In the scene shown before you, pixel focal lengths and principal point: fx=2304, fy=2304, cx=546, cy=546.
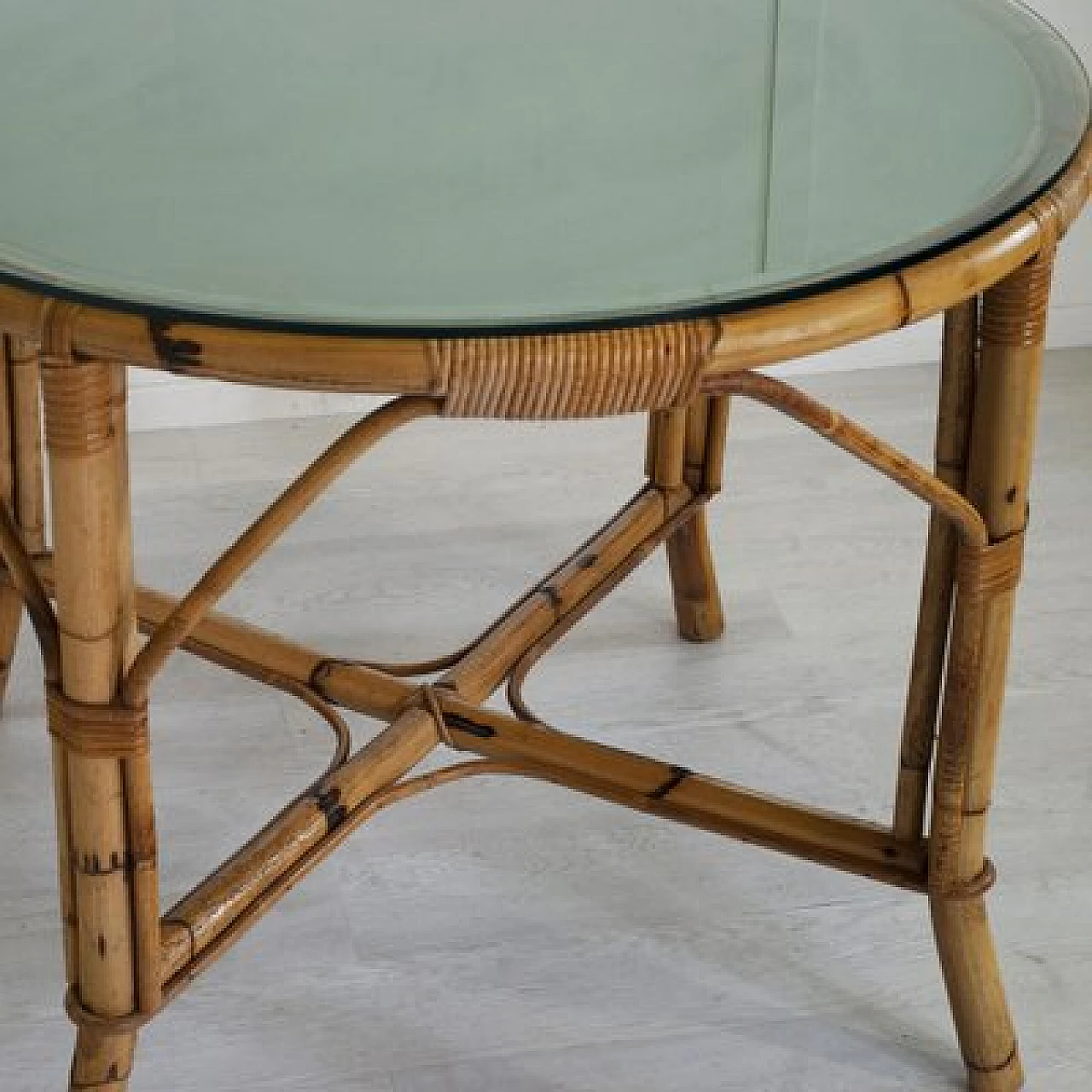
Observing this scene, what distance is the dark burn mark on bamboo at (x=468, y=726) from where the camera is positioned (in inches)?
58.3

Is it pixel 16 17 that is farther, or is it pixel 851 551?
pixel 851 551

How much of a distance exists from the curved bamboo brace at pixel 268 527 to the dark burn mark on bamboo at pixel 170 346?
96 mm

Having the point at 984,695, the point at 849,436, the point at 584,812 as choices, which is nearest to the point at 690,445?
the point at 584,812

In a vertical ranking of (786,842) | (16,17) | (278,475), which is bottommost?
(278,475)

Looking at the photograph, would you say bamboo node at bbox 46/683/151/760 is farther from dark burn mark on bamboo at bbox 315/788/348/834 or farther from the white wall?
the white wall

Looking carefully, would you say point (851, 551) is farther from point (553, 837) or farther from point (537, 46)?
point (537, 46)

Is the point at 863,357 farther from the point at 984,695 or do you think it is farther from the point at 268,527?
the point at 268,527

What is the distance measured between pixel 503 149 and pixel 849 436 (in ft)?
0.76

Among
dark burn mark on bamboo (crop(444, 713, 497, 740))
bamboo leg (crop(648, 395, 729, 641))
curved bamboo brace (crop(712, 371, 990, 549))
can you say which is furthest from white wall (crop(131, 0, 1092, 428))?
curved bamboo brace (crop(712, 371, 990, 549))

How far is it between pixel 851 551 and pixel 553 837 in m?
0.51

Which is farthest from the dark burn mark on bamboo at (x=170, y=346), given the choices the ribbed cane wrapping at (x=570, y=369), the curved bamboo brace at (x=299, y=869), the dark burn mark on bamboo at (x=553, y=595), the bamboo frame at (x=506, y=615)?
the dark burn mark on bamboo at (x=553, y=595)

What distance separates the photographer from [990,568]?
4.25 feet

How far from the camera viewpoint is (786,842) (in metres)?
1.42

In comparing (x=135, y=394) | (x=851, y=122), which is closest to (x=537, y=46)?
(x=851, y=122)
